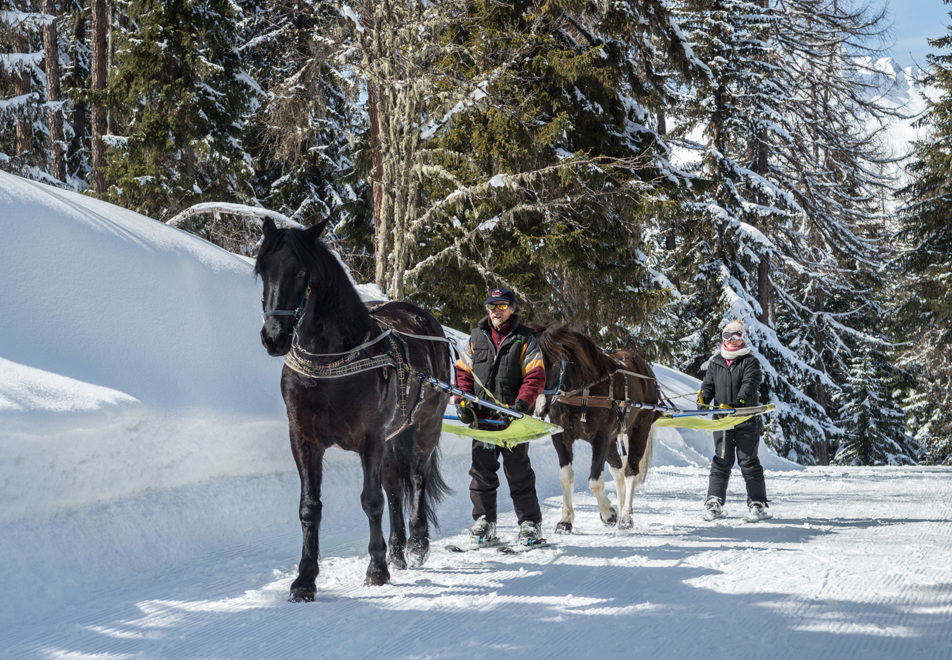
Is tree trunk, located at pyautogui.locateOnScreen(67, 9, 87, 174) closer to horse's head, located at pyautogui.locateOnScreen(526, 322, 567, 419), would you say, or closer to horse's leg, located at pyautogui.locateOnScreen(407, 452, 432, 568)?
horse's head, located at pyautogui.locateOnScreen(526, 322, 567, 419)

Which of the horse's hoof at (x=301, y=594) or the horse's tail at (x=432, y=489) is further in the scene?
the horse's tail at (x=432, y=489)

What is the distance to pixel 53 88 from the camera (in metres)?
20.6

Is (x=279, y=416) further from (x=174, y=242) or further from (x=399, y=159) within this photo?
(x=399, y=159)

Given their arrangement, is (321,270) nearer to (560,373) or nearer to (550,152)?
(560,373)

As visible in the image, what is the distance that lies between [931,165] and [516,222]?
1698 centimetres

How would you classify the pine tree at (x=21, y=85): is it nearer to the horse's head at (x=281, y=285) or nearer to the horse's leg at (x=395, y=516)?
the horse's leg at (x=395, y=516)

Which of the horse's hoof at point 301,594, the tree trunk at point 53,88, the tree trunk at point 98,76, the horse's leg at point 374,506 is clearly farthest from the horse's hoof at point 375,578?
the tree trunk at point 53,88

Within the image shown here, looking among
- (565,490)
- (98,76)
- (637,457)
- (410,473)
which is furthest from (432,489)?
(98,76)

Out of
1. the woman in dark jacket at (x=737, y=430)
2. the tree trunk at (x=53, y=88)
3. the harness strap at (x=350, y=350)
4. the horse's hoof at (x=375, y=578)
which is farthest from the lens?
the tree trunk at (x=53, y=88)

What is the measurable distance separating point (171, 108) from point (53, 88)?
4.70 m

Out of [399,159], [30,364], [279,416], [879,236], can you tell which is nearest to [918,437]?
[879,236]

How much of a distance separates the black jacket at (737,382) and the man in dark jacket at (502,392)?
9.68 ft

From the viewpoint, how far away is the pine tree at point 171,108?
58.7 ft

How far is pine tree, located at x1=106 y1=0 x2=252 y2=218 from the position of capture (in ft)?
58.7
